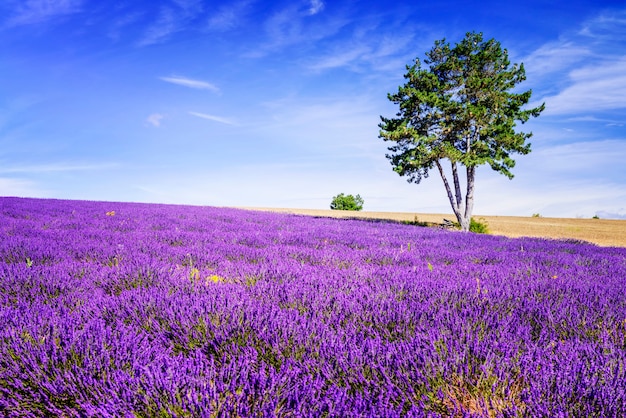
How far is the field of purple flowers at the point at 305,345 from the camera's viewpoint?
4.20 feet

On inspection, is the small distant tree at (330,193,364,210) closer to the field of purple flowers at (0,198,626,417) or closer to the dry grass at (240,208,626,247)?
the dry grass at (240,208,626,247)

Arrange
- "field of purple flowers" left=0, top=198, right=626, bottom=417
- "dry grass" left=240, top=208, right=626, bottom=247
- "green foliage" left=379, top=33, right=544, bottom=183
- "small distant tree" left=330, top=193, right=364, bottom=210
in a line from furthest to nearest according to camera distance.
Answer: "small distant tree" left=330, top=193, right=364, bottom=210
"dry grass" left=240, top=208, right=626, bottom=247
"green foliage" left=379, top=33, right=544, bottom=183
"field of purple flowers" left=0, top=198, right=626, bottom=417

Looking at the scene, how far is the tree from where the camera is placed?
16406mm

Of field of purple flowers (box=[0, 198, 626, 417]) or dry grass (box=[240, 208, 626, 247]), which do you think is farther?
dry grass (box=[240, 208, 626, 247])

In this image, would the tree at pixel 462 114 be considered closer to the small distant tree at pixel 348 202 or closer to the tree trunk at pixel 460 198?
the tree trunk at pixel 460 198

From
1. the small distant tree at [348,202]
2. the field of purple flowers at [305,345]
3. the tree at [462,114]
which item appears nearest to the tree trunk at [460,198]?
the tree at [462,114]

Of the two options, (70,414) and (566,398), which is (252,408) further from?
(566,398)

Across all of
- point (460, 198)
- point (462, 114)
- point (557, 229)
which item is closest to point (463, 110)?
point (462, 114)

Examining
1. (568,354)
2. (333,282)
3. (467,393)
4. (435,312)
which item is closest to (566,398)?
(467,393)

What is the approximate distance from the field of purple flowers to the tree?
14.5 meters

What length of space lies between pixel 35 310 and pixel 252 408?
172 cm

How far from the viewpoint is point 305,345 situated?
64.6 inches

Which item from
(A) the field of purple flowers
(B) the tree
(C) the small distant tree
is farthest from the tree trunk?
(C) the small distant tree

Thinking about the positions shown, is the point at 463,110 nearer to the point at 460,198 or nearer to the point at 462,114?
the point at 462,114
